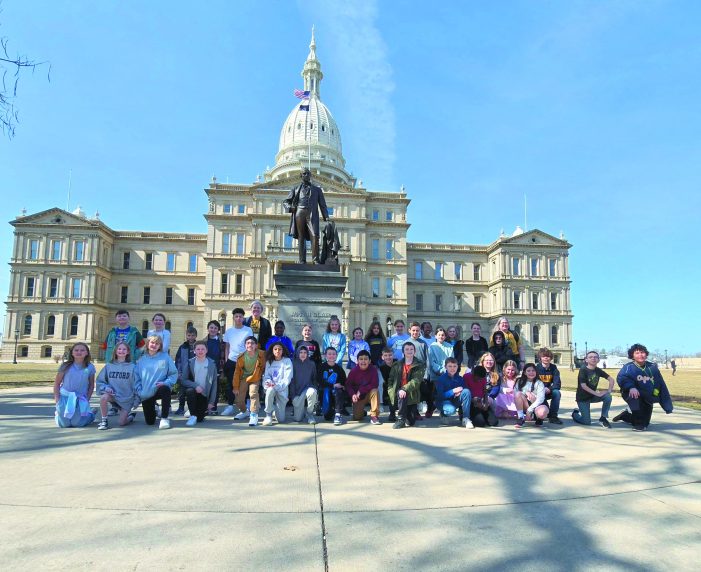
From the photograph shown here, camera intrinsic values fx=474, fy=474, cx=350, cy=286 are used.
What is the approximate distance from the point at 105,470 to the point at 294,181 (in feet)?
189

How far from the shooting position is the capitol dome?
78.9 meters

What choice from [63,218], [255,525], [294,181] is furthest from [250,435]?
[63,218]

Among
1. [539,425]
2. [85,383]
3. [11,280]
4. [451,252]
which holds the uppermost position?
[451,252]

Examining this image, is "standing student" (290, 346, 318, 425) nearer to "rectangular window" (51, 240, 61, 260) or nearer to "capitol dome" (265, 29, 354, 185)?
"rectangular window" (51, 240, 61, 260)

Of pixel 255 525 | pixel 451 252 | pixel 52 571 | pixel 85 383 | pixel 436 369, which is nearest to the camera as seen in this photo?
pixel 52 571

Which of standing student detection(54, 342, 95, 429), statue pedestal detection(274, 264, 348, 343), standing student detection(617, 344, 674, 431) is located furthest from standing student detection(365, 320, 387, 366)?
standing student detection(54, 342, 95, 429)

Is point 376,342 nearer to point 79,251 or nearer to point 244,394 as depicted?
point 244,394

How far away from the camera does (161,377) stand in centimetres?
796

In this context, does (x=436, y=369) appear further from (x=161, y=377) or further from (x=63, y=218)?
(x=63, y=218)

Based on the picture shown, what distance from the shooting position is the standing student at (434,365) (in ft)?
30.5

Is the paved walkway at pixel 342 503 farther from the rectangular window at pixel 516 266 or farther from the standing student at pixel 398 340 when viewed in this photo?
the rectangular window at pixel 516 266

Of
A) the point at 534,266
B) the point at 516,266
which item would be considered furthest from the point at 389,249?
the point at 534,266

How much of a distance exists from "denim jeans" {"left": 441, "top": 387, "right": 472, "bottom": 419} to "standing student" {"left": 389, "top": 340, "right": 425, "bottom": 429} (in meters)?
0.57

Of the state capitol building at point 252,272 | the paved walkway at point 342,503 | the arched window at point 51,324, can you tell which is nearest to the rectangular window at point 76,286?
the state capitol building at point 252,272
